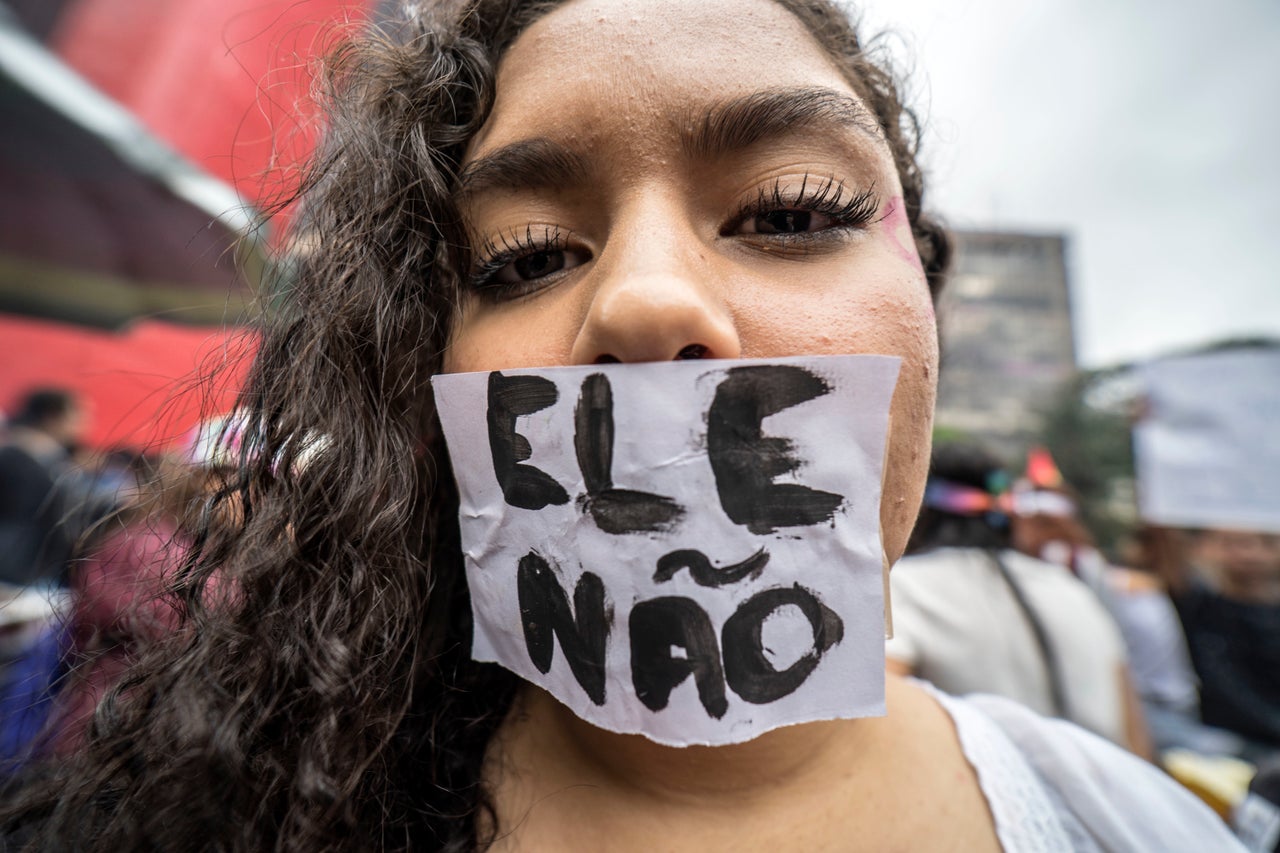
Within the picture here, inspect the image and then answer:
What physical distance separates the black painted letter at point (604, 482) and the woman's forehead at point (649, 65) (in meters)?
0.38

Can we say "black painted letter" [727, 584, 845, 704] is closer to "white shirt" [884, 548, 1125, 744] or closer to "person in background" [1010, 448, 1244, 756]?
"white shirt" [884, 548, 1125, 744]

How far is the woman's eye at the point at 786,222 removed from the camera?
869 millimetres

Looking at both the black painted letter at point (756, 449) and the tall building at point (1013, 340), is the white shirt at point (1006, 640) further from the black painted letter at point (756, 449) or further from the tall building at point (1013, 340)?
the tall building at point (1013, 340)

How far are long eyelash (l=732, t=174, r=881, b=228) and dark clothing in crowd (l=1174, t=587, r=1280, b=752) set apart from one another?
11.2 ft

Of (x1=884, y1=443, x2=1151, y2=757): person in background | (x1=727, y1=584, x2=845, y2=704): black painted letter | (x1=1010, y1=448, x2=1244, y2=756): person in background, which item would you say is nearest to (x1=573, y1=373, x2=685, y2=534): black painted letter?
(x1=727, y1=584, x2=845, y2=704): black painted letter

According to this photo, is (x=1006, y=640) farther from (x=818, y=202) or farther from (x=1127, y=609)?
(x=1127, y=609)

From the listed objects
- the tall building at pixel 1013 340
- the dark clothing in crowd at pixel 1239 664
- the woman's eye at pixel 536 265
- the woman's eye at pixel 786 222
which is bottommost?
the dark clothing in crowd at pixel 1239 664

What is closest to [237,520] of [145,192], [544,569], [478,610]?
[478,610]

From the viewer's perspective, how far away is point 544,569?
79cm

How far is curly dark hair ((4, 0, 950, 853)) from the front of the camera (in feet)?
2.65

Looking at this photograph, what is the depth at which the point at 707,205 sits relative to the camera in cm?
86

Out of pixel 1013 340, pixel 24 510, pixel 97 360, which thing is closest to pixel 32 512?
pixel 24 510

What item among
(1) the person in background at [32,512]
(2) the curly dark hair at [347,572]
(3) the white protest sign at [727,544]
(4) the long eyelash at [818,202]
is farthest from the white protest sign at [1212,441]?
(1) the person in background at [32,512]

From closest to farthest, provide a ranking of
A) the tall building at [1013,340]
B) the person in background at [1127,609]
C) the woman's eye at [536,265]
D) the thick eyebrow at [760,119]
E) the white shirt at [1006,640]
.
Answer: the thick eyebrow at [760,119], the woman's eye at [536,265], the white shirt at [1006,640], the person in background at [1127,609], the tall building at [1013,340]
